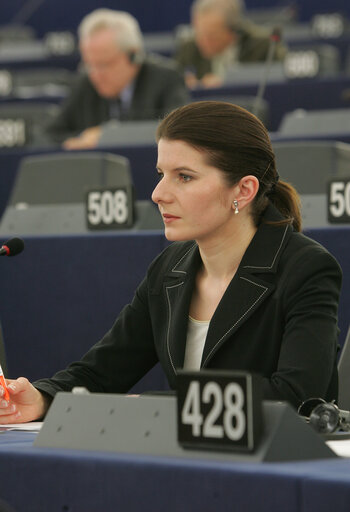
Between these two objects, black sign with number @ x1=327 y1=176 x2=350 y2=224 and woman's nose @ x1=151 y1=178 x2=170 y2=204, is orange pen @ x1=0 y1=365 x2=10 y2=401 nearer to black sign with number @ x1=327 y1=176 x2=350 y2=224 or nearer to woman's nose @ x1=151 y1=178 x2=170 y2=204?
woman's nose @ x1=151 y1=178 x2=170 y2=204

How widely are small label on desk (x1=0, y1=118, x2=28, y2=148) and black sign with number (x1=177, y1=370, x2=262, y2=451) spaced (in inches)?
173

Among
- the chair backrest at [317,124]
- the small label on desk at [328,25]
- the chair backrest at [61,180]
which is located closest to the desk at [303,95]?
the chair backrest at [317,124]

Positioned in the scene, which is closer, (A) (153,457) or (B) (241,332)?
(A) (153,457)

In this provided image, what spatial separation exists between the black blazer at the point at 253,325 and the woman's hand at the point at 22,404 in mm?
54

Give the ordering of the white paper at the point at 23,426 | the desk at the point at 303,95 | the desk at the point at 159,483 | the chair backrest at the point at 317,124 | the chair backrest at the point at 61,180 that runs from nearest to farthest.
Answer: the desk at the point at 159,483, the white paper at the point at 23,426, the chair backrest at the point at 61,180, the chair backrest at the point at 317,124, the desk at the point at 303,95

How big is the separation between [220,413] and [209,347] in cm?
74

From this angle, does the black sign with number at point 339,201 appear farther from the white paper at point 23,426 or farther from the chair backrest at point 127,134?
the chair backrest at point 127,134

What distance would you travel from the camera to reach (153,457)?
4.62ft

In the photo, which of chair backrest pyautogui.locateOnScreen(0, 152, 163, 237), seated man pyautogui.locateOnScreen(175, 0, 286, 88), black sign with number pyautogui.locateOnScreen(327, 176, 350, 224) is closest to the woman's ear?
black sign with number pyautogui.locateOnScreen(327, 176, 350, 224)

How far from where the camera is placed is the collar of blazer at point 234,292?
2102 millimetres

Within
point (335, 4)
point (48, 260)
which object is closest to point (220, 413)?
point (48, 260)

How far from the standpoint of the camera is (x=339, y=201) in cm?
313

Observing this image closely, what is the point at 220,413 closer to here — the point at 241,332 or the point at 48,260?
the point at 241,332

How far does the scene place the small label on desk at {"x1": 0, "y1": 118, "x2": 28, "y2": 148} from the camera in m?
5.67
